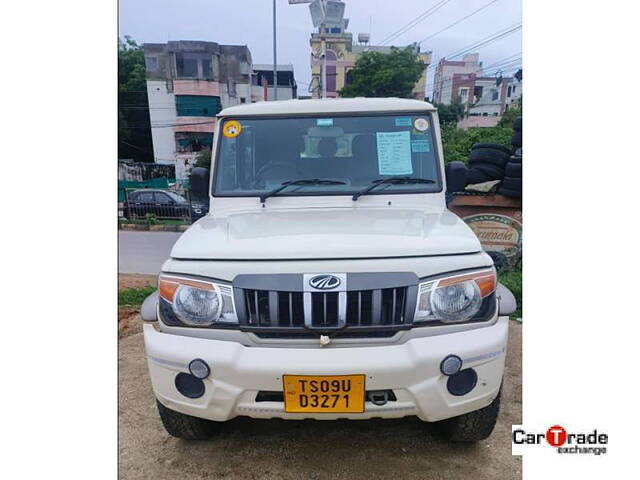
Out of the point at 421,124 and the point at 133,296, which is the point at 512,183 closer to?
the point at 421,124

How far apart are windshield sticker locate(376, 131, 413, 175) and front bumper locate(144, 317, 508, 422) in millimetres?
1462

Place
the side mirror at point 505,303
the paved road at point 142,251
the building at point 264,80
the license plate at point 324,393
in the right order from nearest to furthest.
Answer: the license plate at point 324,393
the side mirror at point 505,303
the paved road at point 142,251
the building at point 264,80

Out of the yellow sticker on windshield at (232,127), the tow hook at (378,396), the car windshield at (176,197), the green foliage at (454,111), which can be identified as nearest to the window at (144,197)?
the car windshield at (176,197)

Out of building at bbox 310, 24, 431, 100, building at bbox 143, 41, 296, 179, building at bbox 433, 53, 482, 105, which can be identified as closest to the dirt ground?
building at bbox 143, 41, 296, 179

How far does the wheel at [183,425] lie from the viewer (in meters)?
2.47

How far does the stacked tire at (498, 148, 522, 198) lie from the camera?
5590 mm

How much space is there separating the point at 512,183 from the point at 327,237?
14.5 feet

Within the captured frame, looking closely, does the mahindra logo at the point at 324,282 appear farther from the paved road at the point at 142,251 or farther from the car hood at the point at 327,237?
the paved road at the point at 142,251

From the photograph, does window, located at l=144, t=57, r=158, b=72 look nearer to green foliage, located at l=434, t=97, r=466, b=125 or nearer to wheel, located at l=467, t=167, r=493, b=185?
wheel, located at l=467, t=167, r=493, b=185

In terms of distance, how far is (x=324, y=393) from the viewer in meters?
1.92

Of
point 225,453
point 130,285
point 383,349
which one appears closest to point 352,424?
point 225,453

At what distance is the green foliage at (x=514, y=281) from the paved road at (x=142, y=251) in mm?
5092

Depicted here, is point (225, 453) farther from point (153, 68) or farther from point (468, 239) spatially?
point (153, 68)

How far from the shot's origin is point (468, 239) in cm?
221
